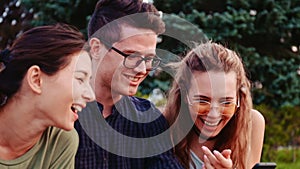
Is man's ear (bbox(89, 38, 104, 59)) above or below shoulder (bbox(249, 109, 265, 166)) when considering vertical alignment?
→ above

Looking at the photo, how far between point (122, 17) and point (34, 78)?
0.78m

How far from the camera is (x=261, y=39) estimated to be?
856 cm

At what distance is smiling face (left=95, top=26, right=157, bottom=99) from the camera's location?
2.58 metres

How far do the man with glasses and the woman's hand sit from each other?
0.72 ft

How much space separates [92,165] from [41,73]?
63 cm

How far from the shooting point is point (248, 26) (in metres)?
8.02

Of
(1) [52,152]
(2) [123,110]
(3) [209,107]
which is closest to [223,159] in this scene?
(3) [209,107]

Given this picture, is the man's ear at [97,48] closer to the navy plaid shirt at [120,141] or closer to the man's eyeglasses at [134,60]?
the man's eyeglasses at [134,60]

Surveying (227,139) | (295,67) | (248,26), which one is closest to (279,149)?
(295,67)

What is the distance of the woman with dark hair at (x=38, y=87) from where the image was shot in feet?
6.70

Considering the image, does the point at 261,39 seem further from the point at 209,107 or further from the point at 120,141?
the point at 120,141

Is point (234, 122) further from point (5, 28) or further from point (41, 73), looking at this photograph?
point (5, 28)

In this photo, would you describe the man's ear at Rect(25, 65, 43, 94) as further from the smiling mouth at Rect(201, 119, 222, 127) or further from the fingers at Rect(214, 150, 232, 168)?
the smiling mouth at Rect(201, 119, 222, 127)

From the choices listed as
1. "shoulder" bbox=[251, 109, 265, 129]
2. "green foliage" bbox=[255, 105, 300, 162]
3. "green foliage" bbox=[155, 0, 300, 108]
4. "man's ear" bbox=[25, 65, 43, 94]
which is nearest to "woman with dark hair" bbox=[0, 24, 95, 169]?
"man's ear" bbox=[25, 65, 43, 94]
